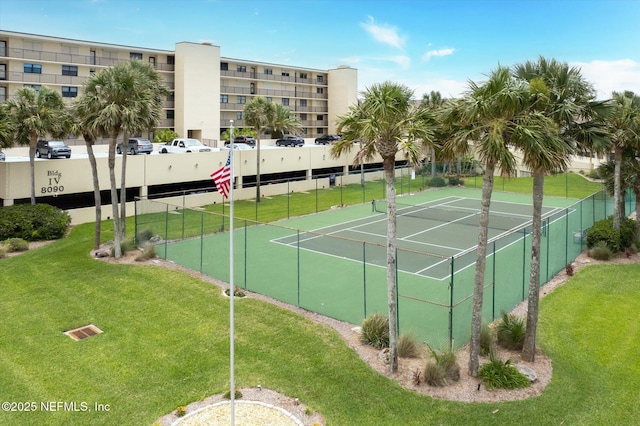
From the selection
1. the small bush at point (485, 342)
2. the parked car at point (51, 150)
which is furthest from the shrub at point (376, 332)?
the parked car at point (51, 150)

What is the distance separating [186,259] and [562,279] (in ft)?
54.1

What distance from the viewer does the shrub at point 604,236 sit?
86.7 ft

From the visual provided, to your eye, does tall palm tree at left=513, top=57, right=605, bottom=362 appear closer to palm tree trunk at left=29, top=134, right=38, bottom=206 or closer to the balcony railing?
palm tree trunk at left=29, top=134, right=38, bottom=206

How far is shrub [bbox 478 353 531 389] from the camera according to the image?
13.4 meters

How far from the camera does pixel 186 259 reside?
25141 millimetres

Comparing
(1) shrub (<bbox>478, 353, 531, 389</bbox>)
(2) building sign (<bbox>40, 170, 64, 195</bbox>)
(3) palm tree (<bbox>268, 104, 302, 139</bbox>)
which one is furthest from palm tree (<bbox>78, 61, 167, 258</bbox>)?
(3) palm tree (<bbox>268, 104, 302, 139</bbox>)

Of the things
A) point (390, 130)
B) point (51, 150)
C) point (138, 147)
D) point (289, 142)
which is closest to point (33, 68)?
point (138, 147)

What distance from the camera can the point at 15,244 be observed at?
27.1 meters

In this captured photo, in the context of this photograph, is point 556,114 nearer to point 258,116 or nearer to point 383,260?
point 383,260

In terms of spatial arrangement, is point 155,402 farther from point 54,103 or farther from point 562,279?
point 54,103

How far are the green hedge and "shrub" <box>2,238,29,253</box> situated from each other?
123 cm

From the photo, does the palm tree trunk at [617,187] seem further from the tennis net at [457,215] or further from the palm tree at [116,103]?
the palm tree at [116,103]

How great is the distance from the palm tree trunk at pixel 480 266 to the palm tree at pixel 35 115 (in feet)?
79.8

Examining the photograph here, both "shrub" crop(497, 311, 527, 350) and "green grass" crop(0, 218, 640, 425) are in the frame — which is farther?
"shrub" crop(497, 311, 527, 350)
